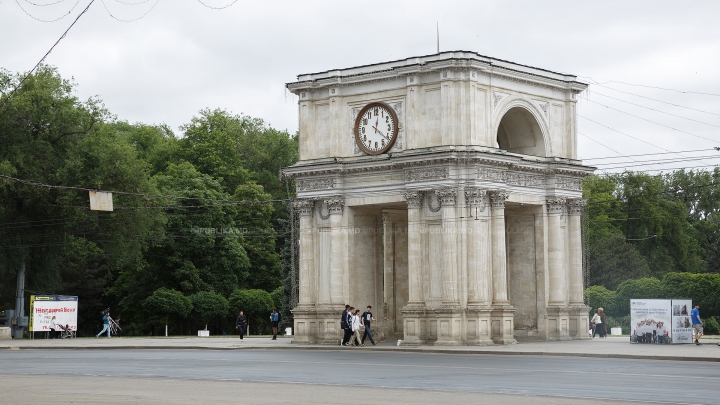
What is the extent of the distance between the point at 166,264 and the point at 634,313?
4393 cm

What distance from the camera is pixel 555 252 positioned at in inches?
2108

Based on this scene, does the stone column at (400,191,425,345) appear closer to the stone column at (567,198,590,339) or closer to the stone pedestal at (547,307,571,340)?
the stone pedestal at (547,307,571,340)

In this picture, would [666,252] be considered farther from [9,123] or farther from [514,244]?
[9,123]

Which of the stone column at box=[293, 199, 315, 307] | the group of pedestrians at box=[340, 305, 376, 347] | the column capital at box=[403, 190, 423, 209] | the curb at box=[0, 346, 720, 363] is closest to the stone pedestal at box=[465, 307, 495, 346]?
the curb at box=[0, 346, 720, 363]

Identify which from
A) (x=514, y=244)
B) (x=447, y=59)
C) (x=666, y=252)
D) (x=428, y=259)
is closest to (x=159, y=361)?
(x=428, y=259)

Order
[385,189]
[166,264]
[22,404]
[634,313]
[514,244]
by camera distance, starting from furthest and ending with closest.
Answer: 1. [166,264]
2. [514,244]
3. [385,189]
4. [634,313]
5. [22,404]

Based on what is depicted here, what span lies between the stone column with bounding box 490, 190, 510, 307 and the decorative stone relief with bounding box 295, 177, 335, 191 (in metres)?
7.74

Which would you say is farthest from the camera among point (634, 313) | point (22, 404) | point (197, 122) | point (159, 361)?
point (197, 122)

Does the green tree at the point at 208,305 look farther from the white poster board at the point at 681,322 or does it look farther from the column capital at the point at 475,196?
the white poster board at the point at 681,322

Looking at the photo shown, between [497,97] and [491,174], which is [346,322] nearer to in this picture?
[491,174]

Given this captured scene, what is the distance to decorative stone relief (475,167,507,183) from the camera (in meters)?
48.8

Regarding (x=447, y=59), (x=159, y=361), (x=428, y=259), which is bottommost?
(x=159, y=361)

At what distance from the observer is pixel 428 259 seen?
162 feet

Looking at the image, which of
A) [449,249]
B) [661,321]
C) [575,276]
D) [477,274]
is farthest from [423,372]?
[575,276]
